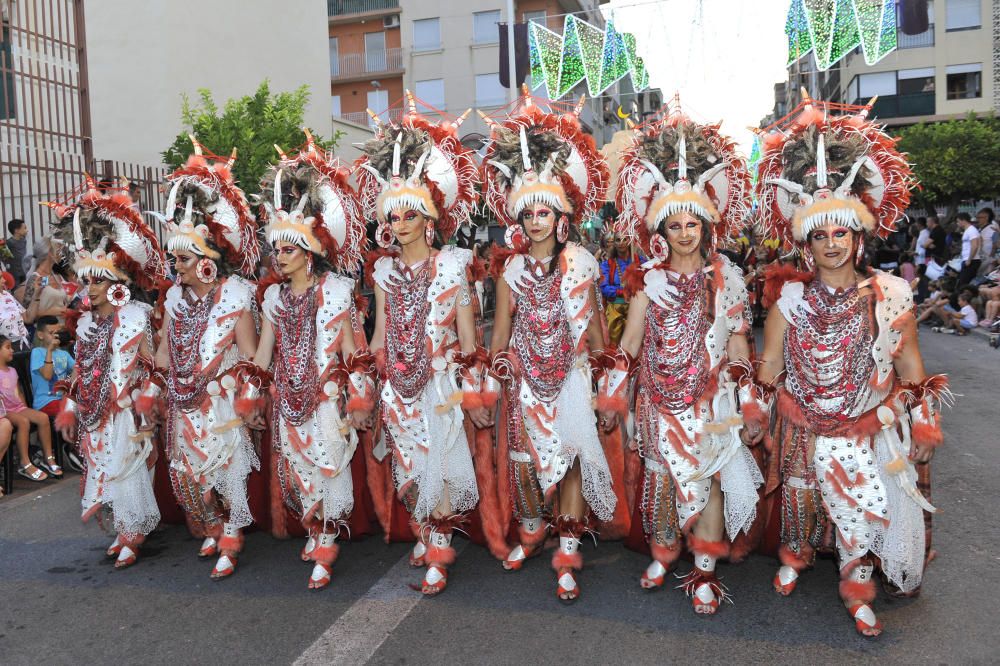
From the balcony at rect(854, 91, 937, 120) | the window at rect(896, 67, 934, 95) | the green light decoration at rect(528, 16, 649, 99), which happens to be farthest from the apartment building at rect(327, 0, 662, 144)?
the green light decoration at rect(528, 16, 649, 99)

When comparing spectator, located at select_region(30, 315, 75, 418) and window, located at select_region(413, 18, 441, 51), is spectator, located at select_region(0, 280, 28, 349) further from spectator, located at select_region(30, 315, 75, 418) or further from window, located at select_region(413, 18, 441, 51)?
window, located at select_region(413, 18, 441, 51)

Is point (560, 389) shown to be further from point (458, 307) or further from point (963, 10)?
point (963, 10)

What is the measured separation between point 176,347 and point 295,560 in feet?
4.46

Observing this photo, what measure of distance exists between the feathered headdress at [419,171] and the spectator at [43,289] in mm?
5222

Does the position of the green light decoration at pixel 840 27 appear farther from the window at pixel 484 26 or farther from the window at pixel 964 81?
the window at pixel 964 81

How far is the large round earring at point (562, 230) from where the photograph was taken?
416cm

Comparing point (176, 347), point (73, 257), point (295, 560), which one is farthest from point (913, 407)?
point (73, 257)

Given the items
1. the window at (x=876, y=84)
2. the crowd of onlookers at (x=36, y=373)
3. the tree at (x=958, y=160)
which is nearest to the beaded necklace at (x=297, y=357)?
the crowd of onlookers at (x=36, y=373)

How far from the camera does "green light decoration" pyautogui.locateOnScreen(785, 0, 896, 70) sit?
43.0ft

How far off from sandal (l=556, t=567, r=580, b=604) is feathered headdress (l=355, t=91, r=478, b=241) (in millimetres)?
1873

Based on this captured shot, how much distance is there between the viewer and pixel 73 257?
4879mm

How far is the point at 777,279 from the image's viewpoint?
12.8 feet

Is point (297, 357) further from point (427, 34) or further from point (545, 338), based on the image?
point (427, 34)

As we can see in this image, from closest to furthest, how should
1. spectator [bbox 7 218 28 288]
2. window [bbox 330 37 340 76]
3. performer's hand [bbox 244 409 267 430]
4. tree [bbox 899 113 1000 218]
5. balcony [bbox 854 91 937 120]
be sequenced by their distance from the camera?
performer's hand [bbox 244 409 267 430]
spectator [bbox 7 218 28 288]
tree [bbox 899 113 1000 218]
balcony [bbox 854 91 937 120]
window [bbox 330 37 340 76]
